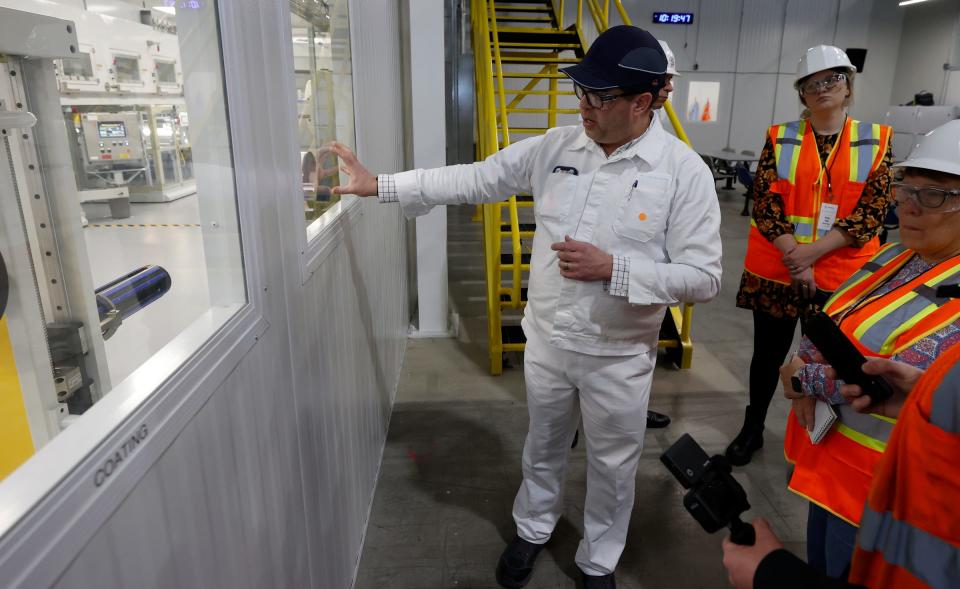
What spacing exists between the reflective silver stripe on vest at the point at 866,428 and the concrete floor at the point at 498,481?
3.75ft

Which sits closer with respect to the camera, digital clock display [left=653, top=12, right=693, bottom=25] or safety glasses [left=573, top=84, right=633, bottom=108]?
safety glasses [left=573, top=84, right=633, bottom=108]

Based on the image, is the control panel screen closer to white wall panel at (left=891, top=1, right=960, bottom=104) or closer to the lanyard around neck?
the lanyard around neck

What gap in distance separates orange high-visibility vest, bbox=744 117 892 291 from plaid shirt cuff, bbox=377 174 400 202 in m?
1.63

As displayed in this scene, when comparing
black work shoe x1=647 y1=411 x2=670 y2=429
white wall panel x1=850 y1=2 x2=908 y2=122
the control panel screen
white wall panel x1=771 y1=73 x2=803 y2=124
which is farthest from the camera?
white wall panel x1=771 y1=73 x2=803 y2=124

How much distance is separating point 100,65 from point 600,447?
7.56 ft

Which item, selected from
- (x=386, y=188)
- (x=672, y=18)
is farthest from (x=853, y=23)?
(x=386, y=188)

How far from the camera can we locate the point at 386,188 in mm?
1938

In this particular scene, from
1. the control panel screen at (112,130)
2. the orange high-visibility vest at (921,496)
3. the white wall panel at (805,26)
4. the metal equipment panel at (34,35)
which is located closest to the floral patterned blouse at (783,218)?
the orange high-visibility vest at (921,496)

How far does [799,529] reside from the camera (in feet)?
8.14

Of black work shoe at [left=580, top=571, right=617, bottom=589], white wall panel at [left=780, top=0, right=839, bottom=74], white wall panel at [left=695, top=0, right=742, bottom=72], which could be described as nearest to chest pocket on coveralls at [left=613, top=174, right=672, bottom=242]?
black work shoe at [left=580, top=571, right=617, bottom=589]

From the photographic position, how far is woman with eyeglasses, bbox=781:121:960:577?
120 cm

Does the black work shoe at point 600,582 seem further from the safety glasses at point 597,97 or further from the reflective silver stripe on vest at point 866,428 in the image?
the safety glasses at point 597,97

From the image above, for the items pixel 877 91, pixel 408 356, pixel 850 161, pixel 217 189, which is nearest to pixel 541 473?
pixel 217 189

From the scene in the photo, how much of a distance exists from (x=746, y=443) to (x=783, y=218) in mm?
1164
